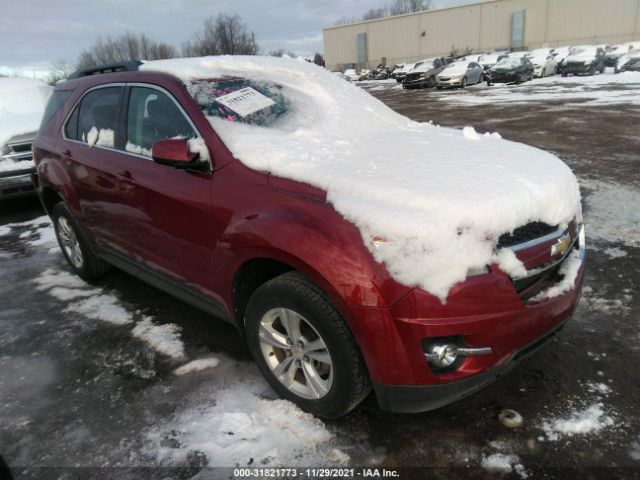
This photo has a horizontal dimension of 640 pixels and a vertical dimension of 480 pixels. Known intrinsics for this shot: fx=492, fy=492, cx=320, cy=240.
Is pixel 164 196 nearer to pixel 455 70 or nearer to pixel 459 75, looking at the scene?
pixel 459 75

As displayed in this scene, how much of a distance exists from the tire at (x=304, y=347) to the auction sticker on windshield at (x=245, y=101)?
3.83 ft

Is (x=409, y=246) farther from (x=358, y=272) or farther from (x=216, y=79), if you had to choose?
(x=216, y=79)

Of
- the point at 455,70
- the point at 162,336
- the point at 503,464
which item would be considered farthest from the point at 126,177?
the point at 455,70

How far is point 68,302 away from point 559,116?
1261 centimetres

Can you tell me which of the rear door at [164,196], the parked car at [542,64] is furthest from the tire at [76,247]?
the parked car at [542,64]

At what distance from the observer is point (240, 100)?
10.00 feet

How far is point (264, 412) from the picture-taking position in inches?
103

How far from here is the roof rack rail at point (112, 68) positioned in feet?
11.8

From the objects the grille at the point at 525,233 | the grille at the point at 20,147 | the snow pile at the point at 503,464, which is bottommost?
the snow pile at the point at 503,464

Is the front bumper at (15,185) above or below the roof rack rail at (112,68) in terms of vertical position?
below

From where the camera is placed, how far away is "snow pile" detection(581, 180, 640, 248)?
181 inches

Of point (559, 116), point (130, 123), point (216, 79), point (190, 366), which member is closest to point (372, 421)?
point (190, 366)

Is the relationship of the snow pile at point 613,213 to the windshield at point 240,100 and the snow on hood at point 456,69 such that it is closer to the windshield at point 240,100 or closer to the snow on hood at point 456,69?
the windshield at point 240,100

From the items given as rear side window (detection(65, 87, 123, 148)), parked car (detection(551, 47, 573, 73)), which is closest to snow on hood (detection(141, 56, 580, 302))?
rear side window (detection(65, 87, 123, 148))
